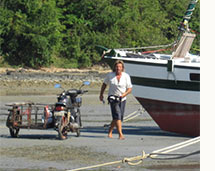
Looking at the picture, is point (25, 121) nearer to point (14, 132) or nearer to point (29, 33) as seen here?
point (14, 132)

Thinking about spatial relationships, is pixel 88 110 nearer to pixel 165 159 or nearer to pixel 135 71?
pixel 135 71

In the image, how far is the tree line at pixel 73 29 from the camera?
4116cm

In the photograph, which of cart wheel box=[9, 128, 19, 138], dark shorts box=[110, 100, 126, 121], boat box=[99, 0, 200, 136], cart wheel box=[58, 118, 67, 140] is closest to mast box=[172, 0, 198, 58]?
boat box=[99, 0, 200, 136]

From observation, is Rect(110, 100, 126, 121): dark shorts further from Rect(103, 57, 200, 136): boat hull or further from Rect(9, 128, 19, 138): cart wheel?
Rect(9, 128, 19, 138): cart wheel

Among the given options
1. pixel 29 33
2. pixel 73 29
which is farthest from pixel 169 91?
pixel 73 29

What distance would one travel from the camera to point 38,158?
34.7 ft

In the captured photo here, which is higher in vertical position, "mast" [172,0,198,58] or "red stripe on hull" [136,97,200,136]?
"mast" [172,0,198,58]

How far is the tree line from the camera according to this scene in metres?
41.2

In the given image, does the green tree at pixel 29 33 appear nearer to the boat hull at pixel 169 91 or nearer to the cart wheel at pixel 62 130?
the boat hull at pixel 169 91

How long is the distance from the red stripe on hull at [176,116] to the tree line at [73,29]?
2690cm

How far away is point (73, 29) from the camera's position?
45594 mm

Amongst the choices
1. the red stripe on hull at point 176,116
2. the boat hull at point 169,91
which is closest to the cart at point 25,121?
the boat hull at point 169,91

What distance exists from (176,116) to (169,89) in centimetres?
71
